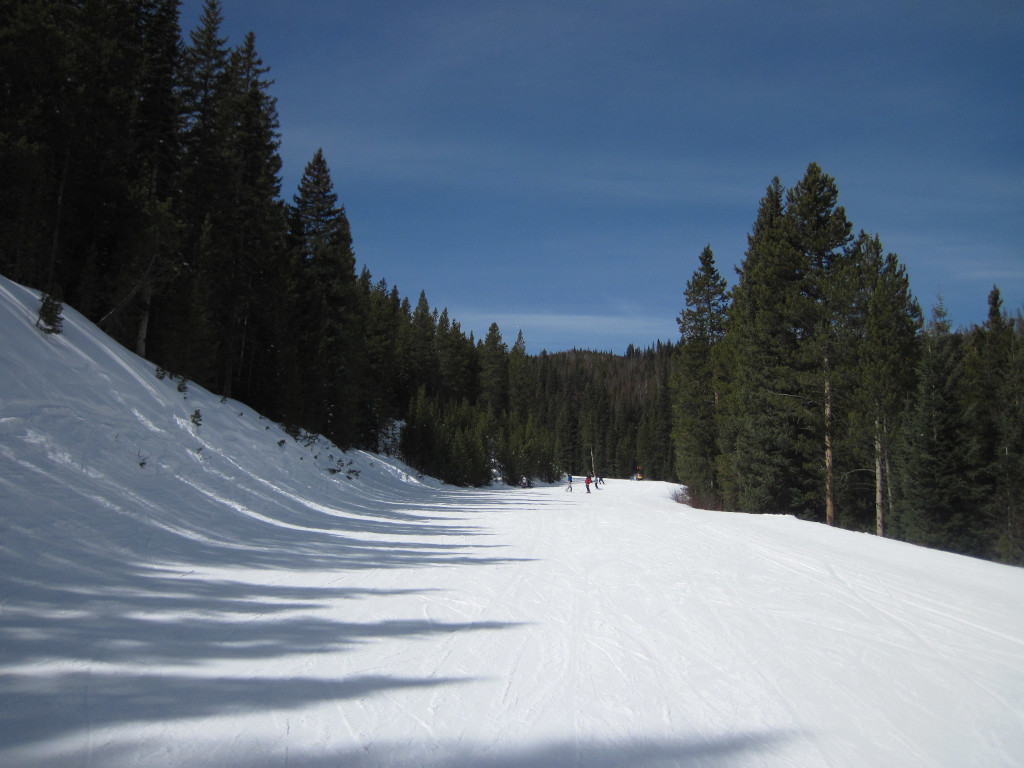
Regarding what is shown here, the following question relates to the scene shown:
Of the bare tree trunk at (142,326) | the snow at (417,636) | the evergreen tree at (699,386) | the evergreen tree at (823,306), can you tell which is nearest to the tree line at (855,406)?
the evergreen tree at (823,306)

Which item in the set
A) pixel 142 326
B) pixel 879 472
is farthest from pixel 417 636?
pixel 879 472

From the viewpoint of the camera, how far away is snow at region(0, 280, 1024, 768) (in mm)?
3203

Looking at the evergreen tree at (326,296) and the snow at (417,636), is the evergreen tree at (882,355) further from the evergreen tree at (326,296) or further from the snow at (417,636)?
the evergreen tree at (326,296)

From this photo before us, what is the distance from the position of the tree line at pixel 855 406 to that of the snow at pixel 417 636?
35.8ft

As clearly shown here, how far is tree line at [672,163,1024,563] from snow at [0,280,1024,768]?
1090 centimetres

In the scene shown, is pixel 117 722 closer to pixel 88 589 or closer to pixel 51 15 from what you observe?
pixel 88 589

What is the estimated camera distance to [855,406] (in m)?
19.8

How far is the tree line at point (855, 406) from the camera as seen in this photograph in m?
20.1

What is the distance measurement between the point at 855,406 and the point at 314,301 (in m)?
24.1

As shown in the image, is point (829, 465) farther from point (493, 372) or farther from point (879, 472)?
point (493, 372)

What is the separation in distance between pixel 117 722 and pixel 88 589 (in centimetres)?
282

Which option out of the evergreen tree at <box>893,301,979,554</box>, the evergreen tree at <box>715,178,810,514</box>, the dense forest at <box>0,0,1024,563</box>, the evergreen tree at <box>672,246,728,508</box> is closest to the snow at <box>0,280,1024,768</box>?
the dense forest at <box>0,0,1024,563</box>

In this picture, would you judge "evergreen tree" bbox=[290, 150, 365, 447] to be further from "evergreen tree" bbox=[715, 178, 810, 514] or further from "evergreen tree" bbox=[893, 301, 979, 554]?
"evergreen tree" bbox=[893, 301, 979, 554]

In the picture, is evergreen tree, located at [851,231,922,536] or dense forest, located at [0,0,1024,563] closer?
dense forest, located at [0,0,1024,563]
